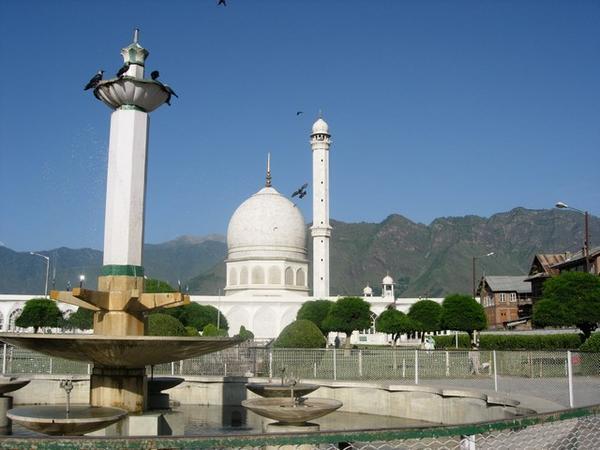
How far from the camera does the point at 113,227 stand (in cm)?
1429

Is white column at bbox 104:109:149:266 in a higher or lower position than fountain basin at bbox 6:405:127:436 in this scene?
higher

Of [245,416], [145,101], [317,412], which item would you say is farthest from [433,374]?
[145,101]

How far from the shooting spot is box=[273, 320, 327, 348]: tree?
29.6 m

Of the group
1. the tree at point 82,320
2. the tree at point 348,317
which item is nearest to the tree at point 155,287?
the tree at point 82,320

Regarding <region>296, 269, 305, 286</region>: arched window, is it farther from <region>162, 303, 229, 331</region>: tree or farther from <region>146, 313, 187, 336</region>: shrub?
<region>146, 313, 187, 336</region>: shrub

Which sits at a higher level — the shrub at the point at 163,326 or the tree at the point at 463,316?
the tree at the point at 463,316

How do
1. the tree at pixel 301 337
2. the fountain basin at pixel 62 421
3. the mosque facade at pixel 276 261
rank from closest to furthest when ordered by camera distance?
the fountain basin at pixel 62 421 < the tree at pixel 301 337 < the mosque facade at pixel 276 261

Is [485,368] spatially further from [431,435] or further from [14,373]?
[431,435]

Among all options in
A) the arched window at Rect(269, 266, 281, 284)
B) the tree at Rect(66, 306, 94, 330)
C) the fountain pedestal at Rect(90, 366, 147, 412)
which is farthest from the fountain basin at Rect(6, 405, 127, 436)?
the arched window at Rect(269, 266, 281, 284)

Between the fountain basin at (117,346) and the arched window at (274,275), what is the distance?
52.3 metres

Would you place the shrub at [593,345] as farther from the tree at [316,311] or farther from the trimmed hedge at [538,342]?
the tree at [316,311]

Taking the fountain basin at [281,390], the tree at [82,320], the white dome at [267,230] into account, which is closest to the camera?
the fountain basin at [281,390]

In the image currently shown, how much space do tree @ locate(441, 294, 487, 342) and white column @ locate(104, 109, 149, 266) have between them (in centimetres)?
3401

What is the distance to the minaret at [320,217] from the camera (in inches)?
2633
